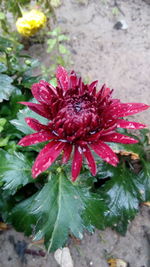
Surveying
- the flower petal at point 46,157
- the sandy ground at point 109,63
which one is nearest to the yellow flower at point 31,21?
the sandy ground at point 109,63

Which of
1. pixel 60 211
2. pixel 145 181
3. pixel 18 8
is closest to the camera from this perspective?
pixel 60 211

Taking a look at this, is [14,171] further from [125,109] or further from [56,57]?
[56,57]

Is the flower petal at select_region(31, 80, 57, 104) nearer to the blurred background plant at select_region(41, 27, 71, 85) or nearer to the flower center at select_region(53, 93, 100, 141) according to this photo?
the flower center at select_region(53, 93, 100, 141)

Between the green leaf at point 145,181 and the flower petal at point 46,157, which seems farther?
the green leaf at point 145,181

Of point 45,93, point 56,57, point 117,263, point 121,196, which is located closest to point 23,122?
point 45,93

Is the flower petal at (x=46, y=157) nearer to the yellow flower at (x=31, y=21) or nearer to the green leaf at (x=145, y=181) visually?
the green leaf at (x=145, y=181)

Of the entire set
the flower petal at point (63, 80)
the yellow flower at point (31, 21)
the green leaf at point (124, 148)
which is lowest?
the green leaf at point (124, 148)
